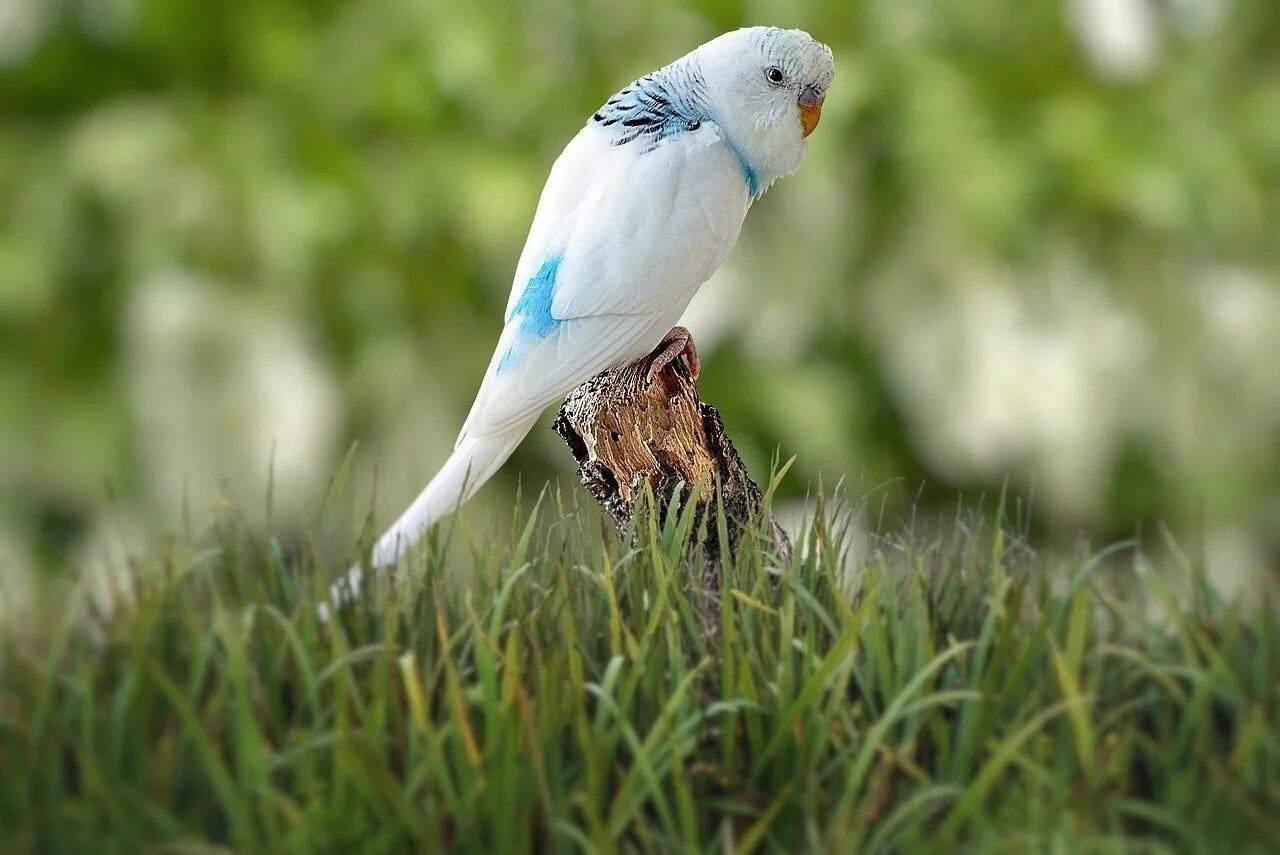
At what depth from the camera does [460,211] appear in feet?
9.13

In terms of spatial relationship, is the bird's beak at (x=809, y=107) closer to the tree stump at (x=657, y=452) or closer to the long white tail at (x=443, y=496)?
the tree stump at (x=657, y=452)

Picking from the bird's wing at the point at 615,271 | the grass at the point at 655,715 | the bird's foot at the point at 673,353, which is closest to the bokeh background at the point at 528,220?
the bird's foot at the point at 673,353

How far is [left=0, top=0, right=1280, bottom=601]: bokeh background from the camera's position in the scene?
104 inches

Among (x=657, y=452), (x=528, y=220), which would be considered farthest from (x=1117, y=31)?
(x=657, y=452)

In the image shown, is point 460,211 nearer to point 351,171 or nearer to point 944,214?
point 351,171

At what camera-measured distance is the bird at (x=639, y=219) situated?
1.34 metres

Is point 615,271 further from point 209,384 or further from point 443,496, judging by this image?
point 209,384

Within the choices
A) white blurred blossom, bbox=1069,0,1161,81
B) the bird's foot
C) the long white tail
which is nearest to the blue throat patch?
the bird's foot

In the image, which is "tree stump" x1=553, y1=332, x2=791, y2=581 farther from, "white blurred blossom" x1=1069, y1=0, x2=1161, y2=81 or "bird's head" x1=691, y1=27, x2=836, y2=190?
"white blurred blossom" x1=1069, y1=0, x2=1161, y2=81

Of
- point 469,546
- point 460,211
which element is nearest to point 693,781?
point 469,546

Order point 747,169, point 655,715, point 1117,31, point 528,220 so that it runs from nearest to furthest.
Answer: point 655,715
point 747,169
point 1117,31
point 528,220

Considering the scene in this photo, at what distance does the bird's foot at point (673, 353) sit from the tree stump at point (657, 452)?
0.04 ft

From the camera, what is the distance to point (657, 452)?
135cm

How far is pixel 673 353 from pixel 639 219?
6.1 inches
